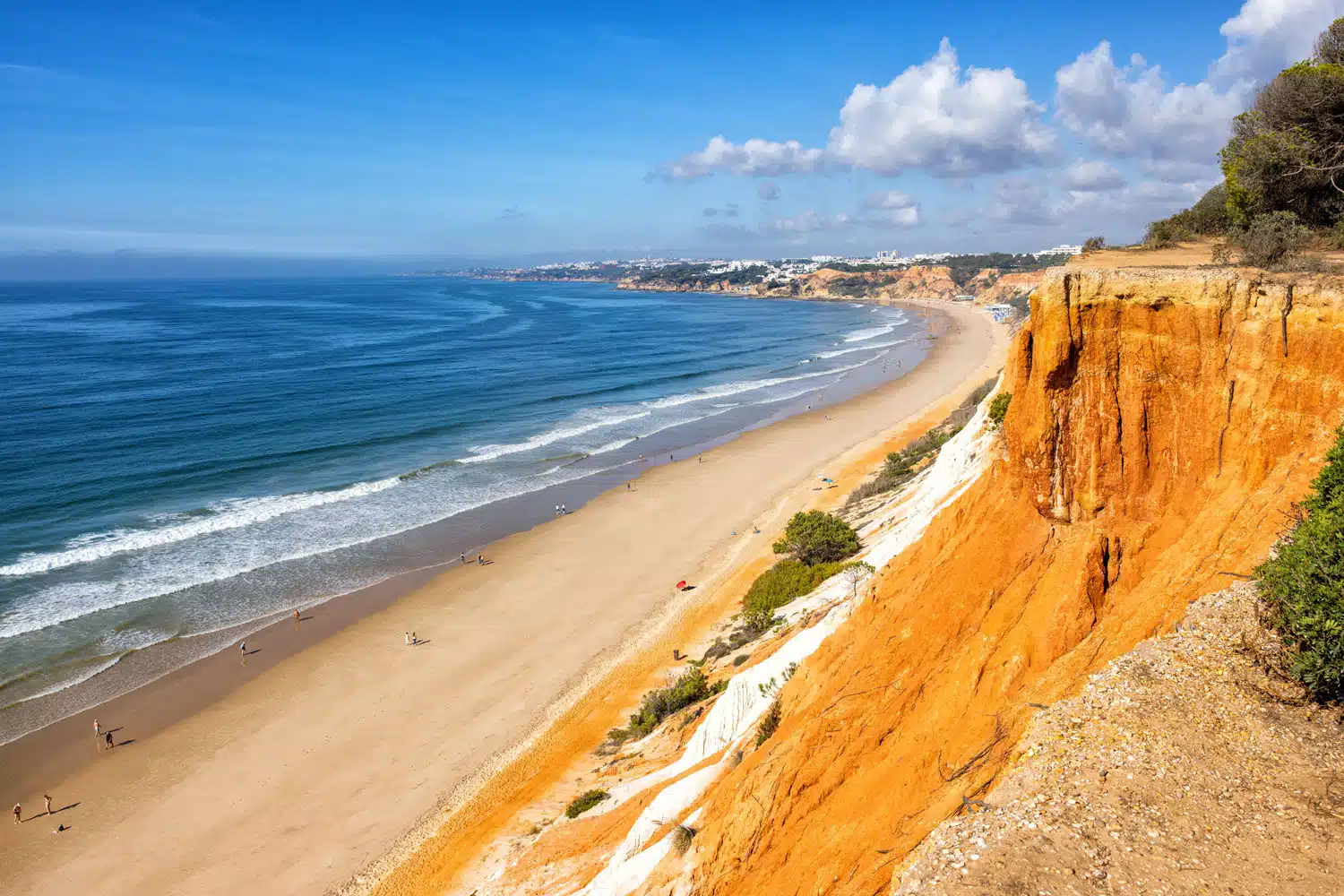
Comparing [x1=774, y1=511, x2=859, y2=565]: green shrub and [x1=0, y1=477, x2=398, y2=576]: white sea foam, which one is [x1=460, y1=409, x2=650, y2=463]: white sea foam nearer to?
[x1=0, y1=477, x2=398, y2=576]: white sea foam

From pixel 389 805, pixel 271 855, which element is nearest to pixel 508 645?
pixel 389 805

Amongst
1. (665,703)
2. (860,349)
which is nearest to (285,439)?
(665,703)

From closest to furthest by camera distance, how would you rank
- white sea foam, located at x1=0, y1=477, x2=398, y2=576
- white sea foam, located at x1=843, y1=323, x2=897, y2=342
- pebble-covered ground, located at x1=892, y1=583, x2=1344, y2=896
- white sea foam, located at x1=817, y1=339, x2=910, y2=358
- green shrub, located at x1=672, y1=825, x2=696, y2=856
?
pebble-covered ground, located at x1=892, y1=583, x2=1344, y2=896 → green shrub, located at x1=672, y1=825, x2=696, y2=856 → white sea foam, located at x1=0, y1=477, x2=398, y2=576 → white sea foam, located at x1=817, y1=339, x2=910, y2=358 → white sea foam, located at x1=843, y1=323, x2=897, y2=342

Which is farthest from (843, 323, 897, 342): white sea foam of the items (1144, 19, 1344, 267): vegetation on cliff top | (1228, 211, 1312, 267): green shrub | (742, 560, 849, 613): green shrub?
(1228, 211, 1312, 267): green shrub

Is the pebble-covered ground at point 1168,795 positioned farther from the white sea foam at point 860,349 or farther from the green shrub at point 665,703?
the white sea foam at point 860,349

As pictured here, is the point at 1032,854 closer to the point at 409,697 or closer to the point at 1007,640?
the point at 1007,640

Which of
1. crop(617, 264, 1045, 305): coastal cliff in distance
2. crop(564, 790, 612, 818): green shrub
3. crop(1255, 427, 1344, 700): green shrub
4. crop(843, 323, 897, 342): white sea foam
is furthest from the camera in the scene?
crop(617, 264, 1045, 305): coastal cliff in distance

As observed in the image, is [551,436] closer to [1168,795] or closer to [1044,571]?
[1044,571]
